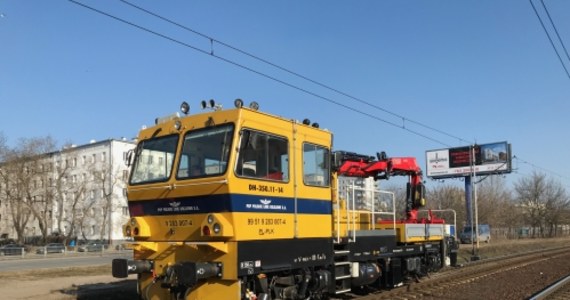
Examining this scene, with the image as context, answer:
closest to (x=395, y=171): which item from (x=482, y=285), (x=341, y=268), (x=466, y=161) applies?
(x=482, y=285)

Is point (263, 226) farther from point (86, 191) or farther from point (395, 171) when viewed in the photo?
point (86, 191)

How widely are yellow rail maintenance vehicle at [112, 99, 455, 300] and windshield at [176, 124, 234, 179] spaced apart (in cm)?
2

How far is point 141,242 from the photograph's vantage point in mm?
9898

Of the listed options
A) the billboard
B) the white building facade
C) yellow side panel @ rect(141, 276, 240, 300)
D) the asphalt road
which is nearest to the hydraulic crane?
yellow side panel @ rect(141, 276, 240, 300)

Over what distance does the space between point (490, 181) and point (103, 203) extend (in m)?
62.0

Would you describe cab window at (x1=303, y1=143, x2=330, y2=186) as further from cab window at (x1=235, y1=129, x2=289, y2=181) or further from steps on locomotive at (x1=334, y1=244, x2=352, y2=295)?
steps on locomotive at (x1=334, y1=244, x2=352, y2=295)

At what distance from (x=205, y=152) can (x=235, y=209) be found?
1.32 m

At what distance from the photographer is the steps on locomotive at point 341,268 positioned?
11.5 meters

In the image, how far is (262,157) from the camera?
9500 millimetres

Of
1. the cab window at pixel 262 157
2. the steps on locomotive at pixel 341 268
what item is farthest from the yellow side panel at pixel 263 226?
the steps on locomotive at pixel 341 268

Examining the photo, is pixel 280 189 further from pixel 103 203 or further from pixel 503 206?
pixel 503 206

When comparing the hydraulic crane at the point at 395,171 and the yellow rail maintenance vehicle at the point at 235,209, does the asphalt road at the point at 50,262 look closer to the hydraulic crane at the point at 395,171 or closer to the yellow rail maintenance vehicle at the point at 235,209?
the hydraulic crane at the point at 395,171

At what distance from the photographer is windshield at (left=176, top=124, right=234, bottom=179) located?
909 centimetres

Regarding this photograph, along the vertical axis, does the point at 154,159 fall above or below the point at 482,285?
above
